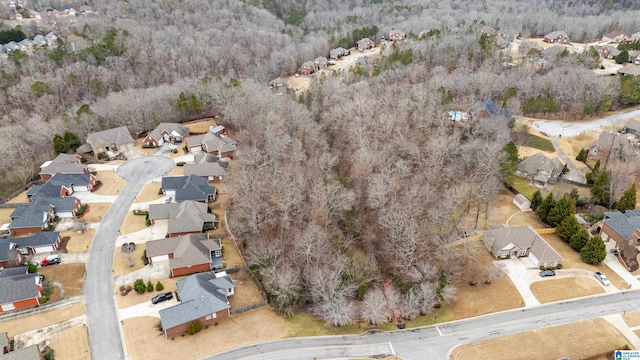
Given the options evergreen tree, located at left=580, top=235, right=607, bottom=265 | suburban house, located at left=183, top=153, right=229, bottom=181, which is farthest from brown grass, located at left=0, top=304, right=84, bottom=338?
evergreen tree, located at left=580, top=235, right=607, bottom=265

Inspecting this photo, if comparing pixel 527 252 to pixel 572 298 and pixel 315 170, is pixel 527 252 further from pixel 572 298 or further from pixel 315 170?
pixel 315 170

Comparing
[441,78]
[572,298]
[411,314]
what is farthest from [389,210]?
[441,78]

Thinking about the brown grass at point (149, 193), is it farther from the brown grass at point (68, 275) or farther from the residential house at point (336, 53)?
the residential house at point (336, 53)

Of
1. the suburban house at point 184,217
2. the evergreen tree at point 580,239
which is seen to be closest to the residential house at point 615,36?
the evergreen tree at point 580,239

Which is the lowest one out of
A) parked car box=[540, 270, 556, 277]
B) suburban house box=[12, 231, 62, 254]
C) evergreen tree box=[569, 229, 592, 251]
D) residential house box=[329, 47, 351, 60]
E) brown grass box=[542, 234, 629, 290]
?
brown grass box=[542, 234, 629, 290]

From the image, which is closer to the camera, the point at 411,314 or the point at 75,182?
the point at 411,314

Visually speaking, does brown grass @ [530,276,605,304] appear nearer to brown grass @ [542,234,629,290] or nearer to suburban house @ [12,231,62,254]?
brown grass @ [542,234,629,290]

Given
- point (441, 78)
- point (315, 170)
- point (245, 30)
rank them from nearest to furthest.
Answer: point (315, 170) < point (441, 78) < point (245, 30)

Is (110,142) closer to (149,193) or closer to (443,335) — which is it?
(149,193)
